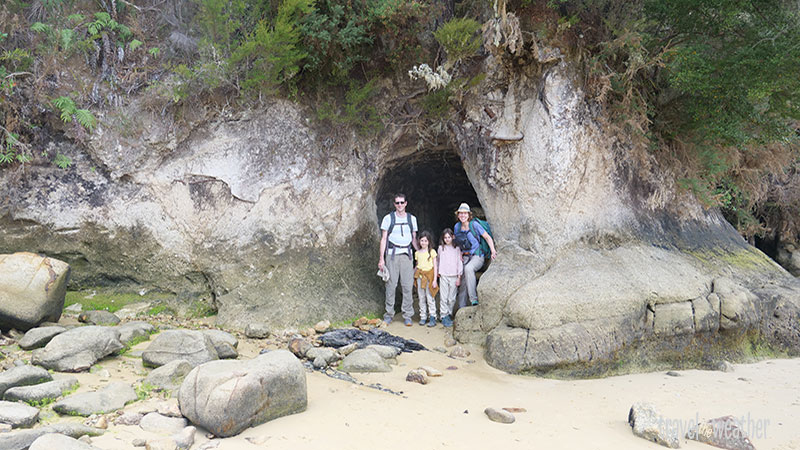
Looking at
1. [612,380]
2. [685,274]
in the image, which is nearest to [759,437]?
[612,380]

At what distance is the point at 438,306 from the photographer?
8.46 metres

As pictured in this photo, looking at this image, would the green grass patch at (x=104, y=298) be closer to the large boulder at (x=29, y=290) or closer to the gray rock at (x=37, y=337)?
the large boulder at (x=29, y=290)

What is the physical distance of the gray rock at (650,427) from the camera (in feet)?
12.9

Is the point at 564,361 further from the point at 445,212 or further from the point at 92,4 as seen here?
the point at 92,4

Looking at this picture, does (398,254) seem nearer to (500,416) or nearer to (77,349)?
(500,416)

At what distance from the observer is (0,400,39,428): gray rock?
3.48m

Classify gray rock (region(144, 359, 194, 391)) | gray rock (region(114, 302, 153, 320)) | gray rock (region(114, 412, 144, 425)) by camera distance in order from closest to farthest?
gray rock (region(114, 412, 144, 425)) < gray rock (region(144, 359, 194, 391)) < gray rock (region(114, 302, 153, 320))

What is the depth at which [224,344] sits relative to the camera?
568 cm

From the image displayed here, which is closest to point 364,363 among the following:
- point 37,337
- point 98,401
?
point 98,401

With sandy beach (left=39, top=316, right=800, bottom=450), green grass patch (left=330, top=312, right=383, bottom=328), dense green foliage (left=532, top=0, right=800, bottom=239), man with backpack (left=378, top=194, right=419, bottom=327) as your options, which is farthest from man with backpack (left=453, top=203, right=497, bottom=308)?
dense green foliage (left=532, top=0, right=800, bottom=239)

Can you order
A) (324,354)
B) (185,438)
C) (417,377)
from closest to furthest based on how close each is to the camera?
1. (185,438)
2. (417,377)
3. (324,354)

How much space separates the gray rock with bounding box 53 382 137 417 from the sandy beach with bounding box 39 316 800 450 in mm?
117

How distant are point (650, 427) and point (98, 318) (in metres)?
6.46

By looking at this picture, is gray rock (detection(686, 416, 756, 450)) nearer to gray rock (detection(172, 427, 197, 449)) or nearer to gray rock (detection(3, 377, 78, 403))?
gray rock (detection(172, 427, 197, 449))
